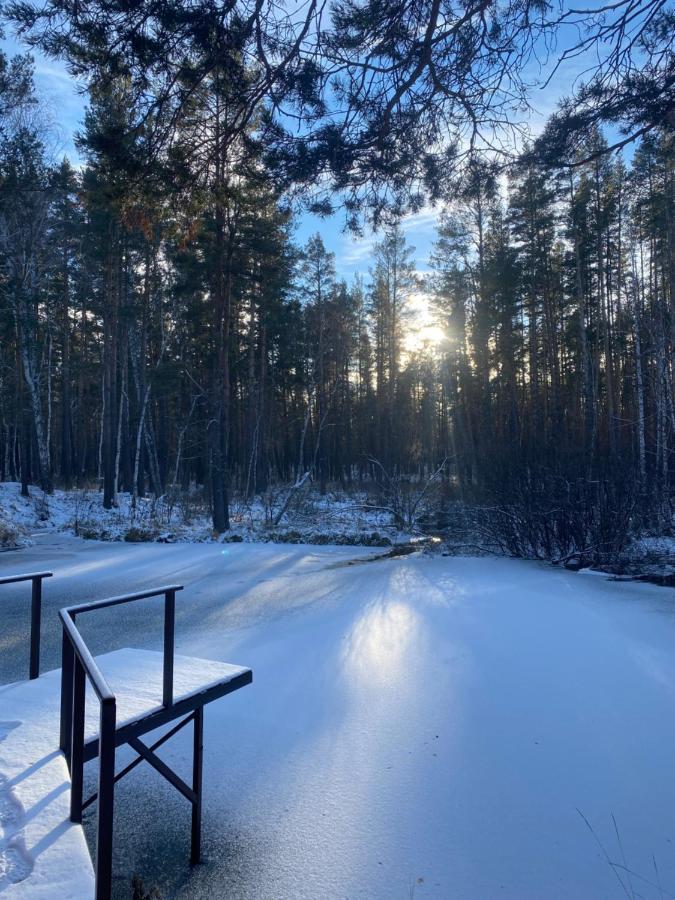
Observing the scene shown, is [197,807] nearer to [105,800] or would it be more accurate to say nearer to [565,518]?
[105,800]

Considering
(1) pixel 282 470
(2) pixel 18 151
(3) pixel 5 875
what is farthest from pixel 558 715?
(1) pixel 282 470

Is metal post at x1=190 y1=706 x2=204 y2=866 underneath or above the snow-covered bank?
underneath

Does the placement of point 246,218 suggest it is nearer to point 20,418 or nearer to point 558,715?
point 558,715

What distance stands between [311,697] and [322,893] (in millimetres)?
1850

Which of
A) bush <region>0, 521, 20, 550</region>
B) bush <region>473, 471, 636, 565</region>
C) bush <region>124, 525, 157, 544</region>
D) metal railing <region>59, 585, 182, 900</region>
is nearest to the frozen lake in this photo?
metal railing <region>59, 585, 182, 900</region>

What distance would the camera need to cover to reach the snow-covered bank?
12.8m

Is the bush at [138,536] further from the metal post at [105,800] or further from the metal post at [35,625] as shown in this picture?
the metal post at [105,800]

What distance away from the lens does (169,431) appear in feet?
98.4

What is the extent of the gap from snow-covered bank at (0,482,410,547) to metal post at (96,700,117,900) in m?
11.0

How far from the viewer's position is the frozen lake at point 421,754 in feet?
7.78

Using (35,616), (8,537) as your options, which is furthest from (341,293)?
(35,616)

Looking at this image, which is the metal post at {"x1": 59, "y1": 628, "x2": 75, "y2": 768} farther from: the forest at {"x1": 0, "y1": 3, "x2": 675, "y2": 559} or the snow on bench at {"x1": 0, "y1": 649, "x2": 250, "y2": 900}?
the forest at {"x1": 0, "y1": 3, "x2": 675, "y2": 559}

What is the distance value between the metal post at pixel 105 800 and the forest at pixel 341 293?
3.52 metres

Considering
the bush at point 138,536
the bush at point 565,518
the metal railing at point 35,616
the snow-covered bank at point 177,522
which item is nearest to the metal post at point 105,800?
Answer: the metal railing at point 35,616
